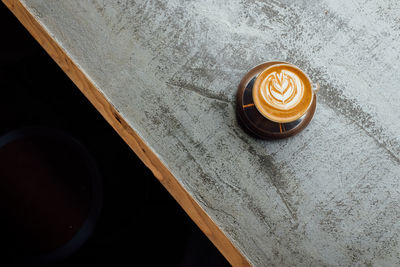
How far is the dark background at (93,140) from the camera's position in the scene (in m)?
2.03

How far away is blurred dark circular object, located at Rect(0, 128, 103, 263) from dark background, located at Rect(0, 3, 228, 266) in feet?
1.37

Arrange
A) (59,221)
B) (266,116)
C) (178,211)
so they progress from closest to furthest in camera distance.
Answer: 1. (266,116)
2. (59,221)
3. (178,211)

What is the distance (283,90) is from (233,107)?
0.89ft

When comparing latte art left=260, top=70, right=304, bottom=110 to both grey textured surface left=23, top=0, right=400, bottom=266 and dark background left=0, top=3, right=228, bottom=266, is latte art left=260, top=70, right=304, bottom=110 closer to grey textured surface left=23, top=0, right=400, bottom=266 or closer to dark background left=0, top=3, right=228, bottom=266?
grey textured surface left=23, top=0, right=400, bottom=266

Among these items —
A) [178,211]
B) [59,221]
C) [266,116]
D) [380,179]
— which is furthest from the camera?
[178,211]

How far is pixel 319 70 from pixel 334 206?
0.60 metres

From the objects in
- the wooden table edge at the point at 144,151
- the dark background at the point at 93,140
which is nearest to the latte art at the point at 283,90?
the wooden table edge at the point at 144,151

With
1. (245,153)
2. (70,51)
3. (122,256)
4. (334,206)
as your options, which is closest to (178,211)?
(122,256)

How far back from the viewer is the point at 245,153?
4.73 feet

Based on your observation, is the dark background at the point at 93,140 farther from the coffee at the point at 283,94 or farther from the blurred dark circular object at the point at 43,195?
the coffee at the point at 283,94

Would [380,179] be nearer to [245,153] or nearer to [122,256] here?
[245,153]

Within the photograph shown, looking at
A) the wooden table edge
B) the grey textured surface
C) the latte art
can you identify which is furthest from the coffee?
the wooden table edge

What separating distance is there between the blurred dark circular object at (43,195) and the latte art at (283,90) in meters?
0.92

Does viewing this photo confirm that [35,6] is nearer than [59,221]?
Yes
